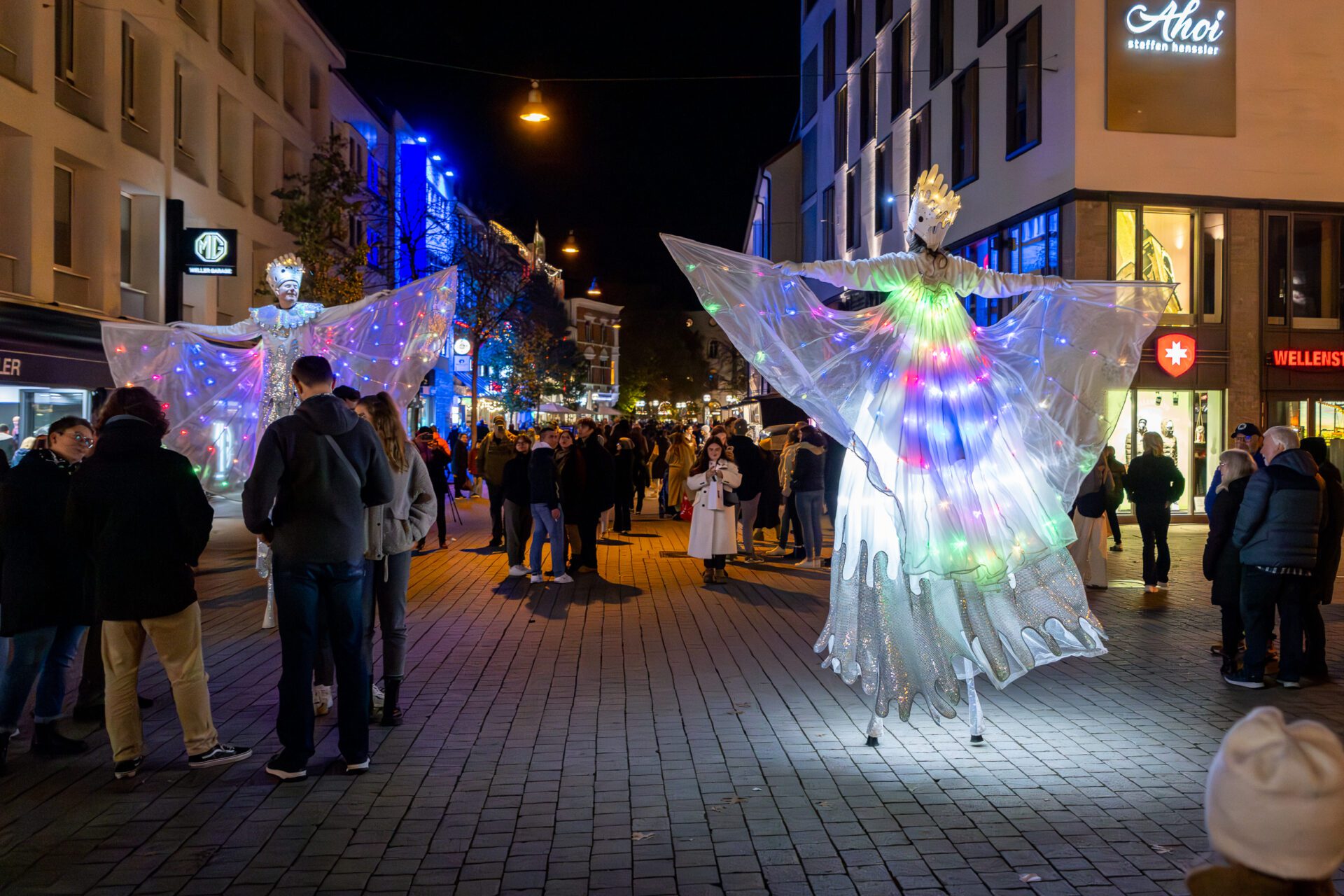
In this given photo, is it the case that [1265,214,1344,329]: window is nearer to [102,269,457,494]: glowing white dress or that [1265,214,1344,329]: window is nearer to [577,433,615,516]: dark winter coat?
[577,433,615,516]: dark winter coat

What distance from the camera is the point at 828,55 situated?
40094mm

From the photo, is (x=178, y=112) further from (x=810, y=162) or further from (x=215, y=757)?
(x=810, y=162)

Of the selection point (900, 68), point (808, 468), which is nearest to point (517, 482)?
point (808, 468)

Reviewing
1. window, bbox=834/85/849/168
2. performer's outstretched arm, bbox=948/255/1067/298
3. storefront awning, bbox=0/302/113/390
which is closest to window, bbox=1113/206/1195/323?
performer's outstretched arm, bbox=948/255/1067/298

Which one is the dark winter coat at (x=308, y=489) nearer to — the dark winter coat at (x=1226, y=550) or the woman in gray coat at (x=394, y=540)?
the woman in gray coat at (x=394, y=540)

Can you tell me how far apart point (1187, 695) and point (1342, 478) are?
1838cm

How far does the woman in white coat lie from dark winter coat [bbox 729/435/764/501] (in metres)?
2.20

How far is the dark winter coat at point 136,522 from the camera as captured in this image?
17.9 ft

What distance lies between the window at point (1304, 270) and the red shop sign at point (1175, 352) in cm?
201

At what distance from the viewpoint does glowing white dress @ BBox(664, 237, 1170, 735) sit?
5.79 metres

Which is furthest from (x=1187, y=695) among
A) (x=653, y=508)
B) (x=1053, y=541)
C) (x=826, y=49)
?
(x=826, y=49)

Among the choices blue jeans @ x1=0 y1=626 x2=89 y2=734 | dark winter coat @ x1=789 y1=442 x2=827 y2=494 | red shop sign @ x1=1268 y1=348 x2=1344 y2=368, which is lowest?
blue jeans @ x1=0 y1=626 x2=89 y2=734

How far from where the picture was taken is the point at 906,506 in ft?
18.8

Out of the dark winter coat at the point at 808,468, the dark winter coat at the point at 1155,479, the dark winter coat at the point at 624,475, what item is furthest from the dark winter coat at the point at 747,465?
the dark winter coat at the point at 1155,479
